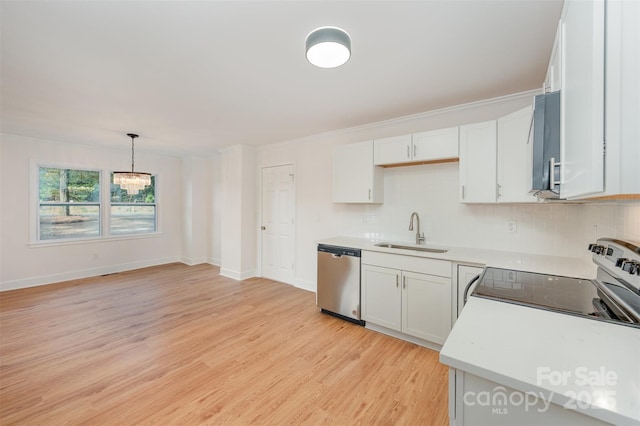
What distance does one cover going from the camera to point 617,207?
168cm

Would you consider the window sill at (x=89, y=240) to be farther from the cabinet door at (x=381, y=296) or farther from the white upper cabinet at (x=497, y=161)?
the white upper cabinet at (x=497, y=161)

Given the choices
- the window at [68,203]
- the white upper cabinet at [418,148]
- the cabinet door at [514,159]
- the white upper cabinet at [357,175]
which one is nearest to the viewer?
the cabinet door at [514,159]

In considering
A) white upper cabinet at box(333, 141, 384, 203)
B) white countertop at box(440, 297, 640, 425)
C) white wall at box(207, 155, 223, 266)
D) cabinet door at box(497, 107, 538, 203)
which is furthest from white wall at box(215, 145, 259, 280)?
white countertop at box(440, 297, 640, 425)

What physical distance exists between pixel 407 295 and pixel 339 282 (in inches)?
32.8

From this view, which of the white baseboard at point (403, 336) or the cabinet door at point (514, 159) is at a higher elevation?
the cabinet door at point (514, 159)

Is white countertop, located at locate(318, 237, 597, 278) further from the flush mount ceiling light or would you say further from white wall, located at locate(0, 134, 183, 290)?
white wall, located at locate(0, 134, 183, 290)

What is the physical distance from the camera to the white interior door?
4672mm

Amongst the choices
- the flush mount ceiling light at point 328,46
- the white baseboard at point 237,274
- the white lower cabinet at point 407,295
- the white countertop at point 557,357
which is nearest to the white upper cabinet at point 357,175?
the white lower cabinet at point 407,295

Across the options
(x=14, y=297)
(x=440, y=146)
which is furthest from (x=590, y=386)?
(x=14, y=297)

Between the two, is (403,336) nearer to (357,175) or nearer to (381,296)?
(381,296)

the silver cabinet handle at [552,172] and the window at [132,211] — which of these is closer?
the silver cabinet handle at [552,172]

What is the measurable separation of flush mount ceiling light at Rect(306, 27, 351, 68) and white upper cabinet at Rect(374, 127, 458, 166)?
1458 millimetres

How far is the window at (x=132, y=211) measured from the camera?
5449mm

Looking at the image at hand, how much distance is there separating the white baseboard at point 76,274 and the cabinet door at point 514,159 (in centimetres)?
653
